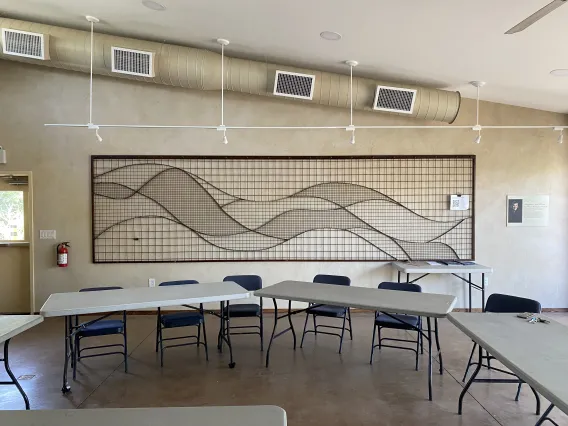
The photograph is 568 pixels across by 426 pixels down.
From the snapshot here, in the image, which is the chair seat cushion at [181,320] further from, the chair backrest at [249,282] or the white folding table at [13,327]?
the white folding table at [13,327]

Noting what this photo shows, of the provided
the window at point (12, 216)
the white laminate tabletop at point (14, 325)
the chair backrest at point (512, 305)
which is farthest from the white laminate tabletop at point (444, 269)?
the window at point (12, 216)

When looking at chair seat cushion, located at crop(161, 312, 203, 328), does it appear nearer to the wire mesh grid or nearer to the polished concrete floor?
the polished concrete floor

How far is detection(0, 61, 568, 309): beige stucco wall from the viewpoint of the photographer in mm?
5555

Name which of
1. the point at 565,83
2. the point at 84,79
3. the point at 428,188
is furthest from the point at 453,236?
the point at 84,79

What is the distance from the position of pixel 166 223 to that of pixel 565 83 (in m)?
5.19

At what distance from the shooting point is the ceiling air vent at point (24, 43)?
4.58 m

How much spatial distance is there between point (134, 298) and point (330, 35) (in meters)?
3.15

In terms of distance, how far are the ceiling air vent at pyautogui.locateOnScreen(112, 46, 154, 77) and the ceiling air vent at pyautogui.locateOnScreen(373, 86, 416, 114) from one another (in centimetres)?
277

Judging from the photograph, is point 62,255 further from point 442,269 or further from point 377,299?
point 442,269

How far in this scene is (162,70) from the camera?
4844mm

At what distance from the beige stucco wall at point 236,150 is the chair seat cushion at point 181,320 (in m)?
1.62

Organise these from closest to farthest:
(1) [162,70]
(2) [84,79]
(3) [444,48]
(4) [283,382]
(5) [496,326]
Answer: (5) [496,326], (4) [283,382], (3) [444,48], (1) [162,70], (2) [84,79]

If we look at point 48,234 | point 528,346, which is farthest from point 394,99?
point 48,234

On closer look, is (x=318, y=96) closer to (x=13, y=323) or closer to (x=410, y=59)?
(x=410, y=59)
